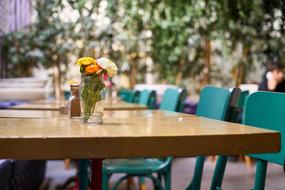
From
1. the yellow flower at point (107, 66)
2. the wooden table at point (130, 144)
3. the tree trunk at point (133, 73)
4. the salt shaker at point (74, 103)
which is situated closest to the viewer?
the wooden table at point (130, 144)

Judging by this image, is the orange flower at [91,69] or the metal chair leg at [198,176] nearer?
the orange flower at [91,69]

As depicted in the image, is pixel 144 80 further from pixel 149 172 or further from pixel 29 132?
pixel 29 132

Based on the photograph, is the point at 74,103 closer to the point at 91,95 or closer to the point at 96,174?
the point at 91,95

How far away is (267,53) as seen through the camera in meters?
6.44

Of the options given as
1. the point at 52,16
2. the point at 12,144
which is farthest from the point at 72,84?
the point at 52,16

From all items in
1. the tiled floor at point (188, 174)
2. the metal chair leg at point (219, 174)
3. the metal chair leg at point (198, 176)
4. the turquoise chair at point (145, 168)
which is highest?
the metal chair leg at point (219, 174)

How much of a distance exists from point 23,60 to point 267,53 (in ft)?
10.6

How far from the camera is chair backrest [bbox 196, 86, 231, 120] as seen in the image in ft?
5.69

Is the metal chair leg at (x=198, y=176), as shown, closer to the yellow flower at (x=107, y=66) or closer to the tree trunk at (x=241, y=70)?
the yellow flower at (x=107, y=66)

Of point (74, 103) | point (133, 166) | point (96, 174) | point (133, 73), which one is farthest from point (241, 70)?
point (96, 174)

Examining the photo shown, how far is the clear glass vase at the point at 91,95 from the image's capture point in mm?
1566

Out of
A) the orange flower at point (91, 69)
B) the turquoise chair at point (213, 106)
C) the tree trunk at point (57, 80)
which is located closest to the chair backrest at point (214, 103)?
the turquoise chair at point (213, 106)

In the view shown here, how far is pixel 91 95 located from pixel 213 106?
0.57 m

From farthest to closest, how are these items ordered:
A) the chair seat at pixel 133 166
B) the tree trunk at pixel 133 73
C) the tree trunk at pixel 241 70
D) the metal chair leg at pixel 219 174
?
the tree trunk at pixel 133 73, the tree trunk at pixel 241 70, the chair seat at pixel 133 166, the metal chair leg at pixel 219 174
